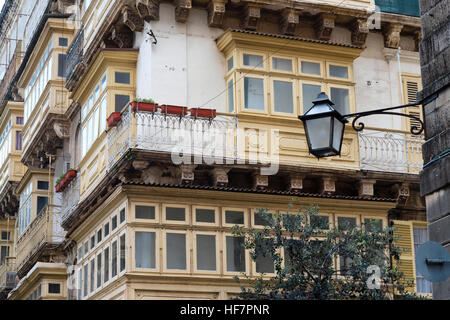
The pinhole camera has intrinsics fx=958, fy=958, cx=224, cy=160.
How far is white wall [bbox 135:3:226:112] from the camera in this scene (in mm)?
22641

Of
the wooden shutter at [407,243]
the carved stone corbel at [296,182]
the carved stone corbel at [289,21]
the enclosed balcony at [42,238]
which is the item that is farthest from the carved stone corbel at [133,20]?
the wooden shutter at [407,243]

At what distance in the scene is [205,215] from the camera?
2186 cm

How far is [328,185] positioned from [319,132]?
11.8m

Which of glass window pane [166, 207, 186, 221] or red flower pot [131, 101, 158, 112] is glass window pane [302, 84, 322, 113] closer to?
red flower pot [131, 101, 158, 112]

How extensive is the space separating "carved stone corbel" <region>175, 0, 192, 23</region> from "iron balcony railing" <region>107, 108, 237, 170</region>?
276 cm

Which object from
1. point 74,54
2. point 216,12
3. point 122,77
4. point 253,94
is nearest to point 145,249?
point 253,94

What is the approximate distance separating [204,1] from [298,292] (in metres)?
8.52

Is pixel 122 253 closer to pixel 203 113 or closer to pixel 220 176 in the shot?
pixel 220 176

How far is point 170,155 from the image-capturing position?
21406 mm

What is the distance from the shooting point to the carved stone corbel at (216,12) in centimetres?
2305

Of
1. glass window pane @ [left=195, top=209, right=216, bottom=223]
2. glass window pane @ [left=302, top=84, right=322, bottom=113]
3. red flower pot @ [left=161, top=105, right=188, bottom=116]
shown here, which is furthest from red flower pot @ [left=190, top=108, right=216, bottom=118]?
glass window pane @ [left=302, top=84, right=322, bottom=113]
